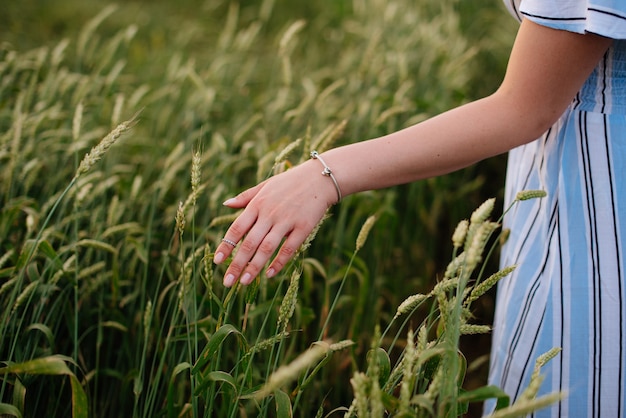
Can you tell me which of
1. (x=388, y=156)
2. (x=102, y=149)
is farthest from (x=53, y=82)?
(x=388, y=156)

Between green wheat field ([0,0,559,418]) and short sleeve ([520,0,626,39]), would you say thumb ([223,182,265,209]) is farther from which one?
short sleeve ([520,0,626,39])

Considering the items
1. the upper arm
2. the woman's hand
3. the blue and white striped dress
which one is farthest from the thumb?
the blue and white striped dress

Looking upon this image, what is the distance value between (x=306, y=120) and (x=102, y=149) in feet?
4.43

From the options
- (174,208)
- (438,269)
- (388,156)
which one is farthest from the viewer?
(438,269)

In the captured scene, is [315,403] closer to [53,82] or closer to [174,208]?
[174,208]

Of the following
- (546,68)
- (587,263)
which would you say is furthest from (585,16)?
(587,263)

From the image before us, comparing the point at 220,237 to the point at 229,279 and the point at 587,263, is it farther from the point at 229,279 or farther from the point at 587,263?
the point at 587,263

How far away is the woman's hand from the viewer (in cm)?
88

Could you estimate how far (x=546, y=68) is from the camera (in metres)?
0.89

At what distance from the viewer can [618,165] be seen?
1.00 meters

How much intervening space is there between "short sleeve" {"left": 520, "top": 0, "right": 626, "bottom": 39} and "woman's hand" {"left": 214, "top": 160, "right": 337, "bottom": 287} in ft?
1.30

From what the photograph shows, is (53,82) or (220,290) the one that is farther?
(53,82)

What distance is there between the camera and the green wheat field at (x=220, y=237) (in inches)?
38.1

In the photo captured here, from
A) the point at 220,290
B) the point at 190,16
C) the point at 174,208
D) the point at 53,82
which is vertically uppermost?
the point at 190,16
